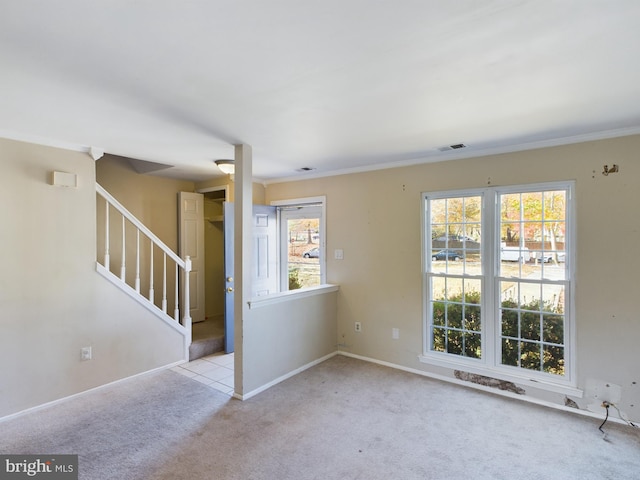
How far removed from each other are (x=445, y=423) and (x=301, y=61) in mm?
2753

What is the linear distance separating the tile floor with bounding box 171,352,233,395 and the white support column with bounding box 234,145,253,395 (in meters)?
0.36

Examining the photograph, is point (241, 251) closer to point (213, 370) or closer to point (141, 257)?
point (213, 370)

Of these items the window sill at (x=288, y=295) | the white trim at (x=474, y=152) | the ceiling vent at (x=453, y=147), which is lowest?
the window sill at (x=288, y=295)

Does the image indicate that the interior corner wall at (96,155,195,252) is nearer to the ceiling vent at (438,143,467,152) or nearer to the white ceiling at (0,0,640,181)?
the white ceiling at (0,0,640,181)

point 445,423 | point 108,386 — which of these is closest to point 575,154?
point 445,423

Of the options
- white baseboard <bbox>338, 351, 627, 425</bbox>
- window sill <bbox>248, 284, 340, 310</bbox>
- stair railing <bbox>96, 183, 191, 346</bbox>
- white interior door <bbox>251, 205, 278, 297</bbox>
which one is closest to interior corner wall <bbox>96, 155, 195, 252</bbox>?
stair railing <bbox>96, 183, 191, 346</bbox>

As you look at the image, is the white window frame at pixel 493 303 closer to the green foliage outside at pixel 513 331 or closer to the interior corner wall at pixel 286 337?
the green foliage outside at pixel 513 331

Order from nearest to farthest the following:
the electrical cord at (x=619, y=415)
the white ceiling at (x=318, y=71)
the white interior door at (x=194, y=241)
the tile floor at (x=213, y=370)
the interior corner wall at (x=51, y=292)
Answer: the white ceiling at (x=318, y=71) < the electrical cord at (x=619, y=415) < the interior corner wall at (x=51, y=292) < the tile floor at (x=213, y=370) < the white interior door at (x=194, y=241)

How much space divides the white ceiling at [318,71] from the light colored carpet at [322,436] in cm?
231

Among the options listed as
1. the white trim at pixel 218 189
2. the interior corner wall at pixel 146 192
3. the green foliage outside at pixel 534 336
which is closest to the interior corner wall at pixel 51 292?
the interior corner wall at pixel 146 192

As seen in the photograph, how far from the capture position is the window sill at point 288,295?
3.20 metres

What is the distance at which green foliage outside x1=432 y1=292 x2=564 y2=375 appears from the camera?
120 inches

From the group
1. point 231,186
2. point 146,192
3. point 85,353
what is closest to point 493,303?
point 231,186

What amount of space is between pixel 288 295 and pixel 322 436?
1426 mm
